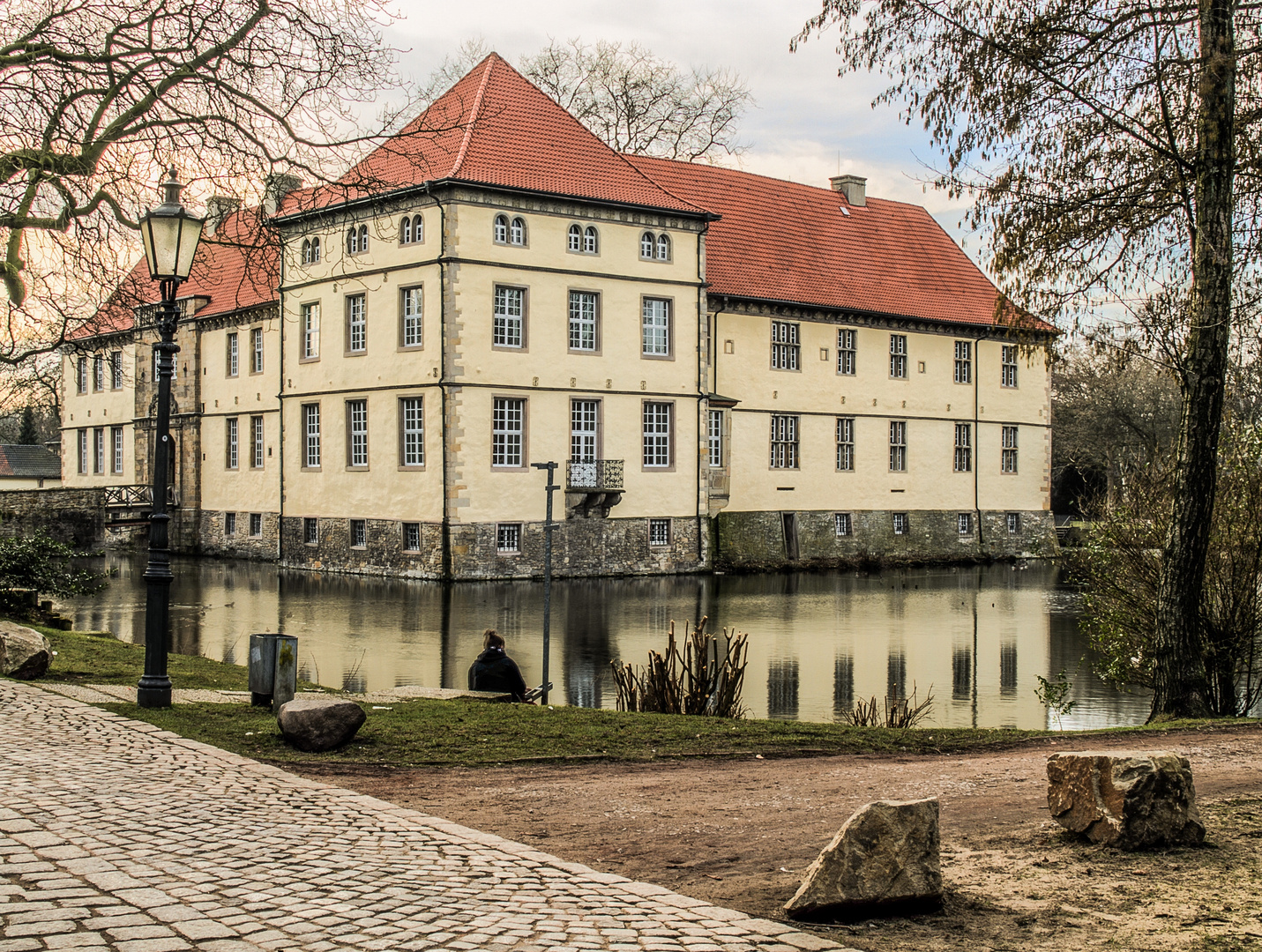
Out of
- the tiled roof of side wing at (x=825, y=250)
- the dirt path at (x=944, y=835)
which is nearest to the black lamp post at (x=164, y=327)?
the dirt path at (x=944, y=835)

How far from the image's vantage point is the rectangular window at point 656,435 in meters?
36.6

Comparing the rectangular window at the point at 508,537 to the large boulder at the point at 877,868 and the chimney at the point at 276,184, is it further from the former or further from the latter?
the large boulder at the point at 877,868

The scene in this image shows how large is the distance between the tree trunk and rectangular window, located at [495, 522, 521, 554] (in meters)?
22.0

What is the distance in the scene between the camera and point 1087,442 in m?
63.7

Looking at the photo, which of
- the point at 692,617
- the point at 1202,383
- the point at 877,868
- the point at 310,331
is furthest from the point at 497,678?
the point at 310,331

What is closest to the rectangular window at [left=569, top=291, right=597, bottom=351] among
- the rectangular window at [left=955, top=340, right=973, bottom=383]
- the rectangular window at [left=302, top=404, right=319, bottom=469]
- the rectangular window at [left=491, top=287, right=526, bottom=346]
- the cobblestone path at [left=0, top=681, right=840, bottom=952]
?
the rectangular window at [left=491, top=287, right=526, bottom=346]

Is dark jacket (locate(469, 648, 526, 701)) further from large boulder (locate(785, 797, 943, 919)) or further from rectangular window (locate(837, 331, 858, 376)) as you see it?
rectangular window (locate(837, 331, 858, 376))

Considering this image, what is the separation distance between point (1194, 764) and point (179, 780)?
7036 millimetres

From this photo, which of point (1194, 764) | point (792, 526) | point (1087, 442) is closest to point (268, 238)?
point (1194, 764)

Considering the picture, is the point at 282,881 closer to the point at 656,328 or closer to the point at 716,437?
the point at 656,328

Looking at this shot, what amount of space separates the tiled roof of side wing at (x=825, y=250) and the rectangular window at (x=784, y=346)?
3.17 feet

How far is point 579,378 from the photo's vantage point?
35125mm

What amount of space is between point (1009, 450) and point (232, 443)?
29073 millimetres

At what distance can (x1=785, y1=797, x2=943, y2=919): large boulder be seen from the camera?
5.11 metres
